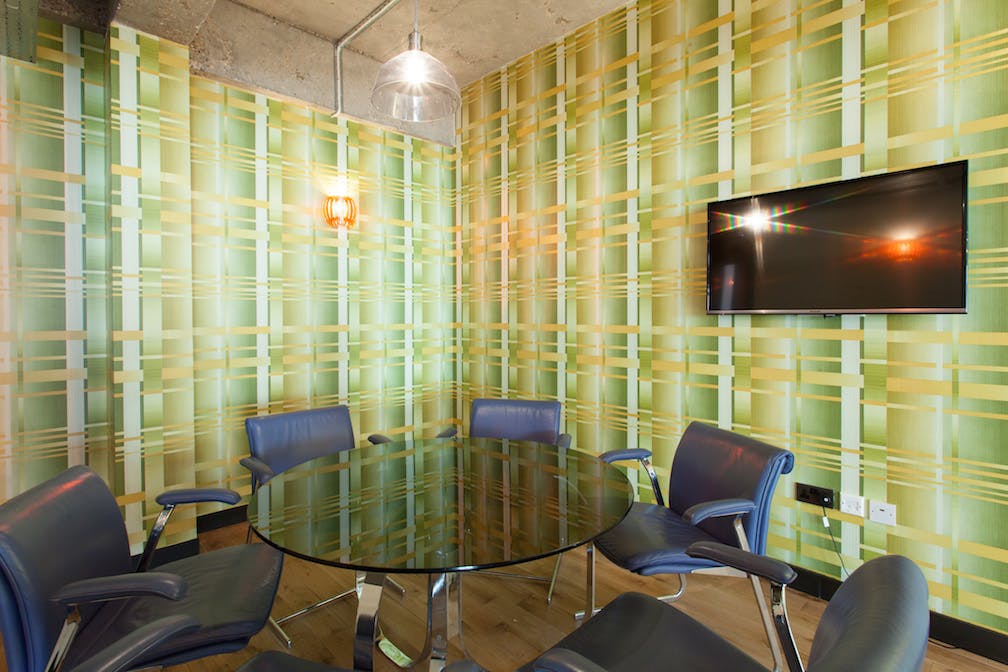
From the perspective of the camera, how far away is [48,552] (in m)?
1.38

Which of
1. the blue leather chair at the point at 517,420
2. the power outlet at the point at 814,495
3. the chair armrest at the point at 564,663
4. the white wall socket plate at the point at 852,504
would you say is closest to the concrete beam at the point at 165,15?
the blue leather chair at the point at 517,420

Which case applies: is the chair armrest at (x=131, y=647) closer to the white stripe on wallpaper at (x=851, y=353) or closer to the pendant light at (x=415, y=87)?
the pendant light at (x=415, y=87)

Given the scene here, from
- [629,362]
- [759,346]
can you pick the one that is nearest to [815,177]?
[759,346]

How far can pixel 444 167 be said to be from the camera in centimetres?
460

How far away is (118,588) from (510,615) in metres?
1.64

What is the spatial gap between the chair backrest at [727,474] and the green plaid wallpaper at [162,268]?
257 centimetres

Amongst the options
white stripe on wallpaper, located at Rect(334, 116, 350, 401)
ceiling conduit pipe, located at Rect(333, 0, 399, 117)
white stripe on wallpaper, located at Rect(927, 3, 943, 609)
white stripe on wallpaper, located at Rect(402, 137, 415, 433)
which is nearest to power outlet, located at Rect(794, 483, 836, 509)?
white stripe on wallpaper, located at Rect(927, 3, 943, 609)

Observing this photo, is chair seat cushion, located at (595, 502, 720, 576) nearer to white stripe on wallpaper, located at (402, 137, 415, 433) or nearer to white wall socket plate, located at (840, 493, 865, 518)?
white wall socket plate, located at (840, 493, 865, 518)

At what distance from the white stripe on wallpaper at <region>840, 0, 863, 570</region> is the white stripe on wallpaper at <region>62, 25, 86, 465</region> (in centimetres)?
397

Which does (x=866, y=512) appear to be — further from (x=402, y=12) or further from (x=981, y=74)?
(x=402, y=12)

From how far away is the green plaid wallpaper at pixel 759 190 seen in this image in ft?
7.11

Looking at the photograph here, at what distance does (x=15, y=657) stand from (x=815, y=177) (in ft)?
11.0

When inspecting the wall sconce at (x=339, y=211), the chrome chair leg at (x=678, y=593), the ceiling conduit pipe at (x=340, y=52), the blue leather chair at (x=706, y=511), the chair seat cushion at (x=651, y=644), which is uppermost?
the ceiling conduit pipe at (x=340, y=52)

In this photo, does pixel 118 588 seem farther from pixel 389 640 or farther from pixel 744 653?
pixel 744 653
